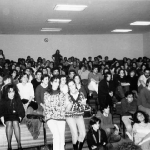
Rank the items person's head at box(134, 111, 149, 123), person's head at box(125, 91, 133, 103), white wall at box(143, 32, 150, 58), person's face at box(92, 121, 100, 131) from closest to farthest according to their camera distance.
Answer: person's face at box(92, 121, 100, 131), person's head at box(134, 111, 149, 123), person's head at box(125, 91, 133, 103), white wall at box(143, 32, 150, 58)

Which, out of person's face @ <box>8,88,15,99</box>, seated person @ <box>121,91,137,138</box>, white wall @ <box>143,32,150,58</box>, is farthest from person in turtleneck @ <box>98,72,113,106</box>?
white wall @ <box>143,32,150,58</box>

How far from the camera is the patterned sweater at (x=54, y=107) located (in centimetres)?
412

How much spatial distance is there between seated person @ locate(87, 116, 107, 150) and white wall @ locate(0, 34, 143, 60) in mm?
10312

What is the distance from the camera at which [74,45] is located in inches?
582

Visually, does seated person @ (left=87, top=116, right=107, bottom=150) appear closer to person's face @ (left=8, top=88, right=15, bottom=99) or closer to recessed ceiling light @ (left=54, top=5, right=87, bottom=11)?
person's face @ (left=8, top=88, right=15, bottom=99)

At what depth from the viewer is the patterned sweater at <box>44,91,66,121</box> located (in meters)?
4.12

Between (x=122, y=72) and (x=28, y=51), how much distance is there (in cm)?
791

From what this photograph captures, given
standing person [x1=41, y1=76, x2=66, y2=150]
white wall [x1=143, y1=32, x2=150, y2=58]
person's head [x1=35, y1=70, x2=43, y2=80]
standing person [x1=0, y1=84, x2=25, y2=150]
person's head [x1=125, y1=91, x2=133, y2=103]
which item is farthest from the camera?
white wall [x1=143, y1=32, x2=150, y2=58]

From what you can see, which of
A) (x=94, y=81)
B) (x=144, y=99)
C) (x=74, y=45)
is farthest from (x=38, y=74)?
(x=74, y=45)

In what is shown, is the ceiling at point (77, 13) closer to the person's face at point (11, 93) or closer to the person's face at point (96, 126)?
the person's face at point (11, 93)

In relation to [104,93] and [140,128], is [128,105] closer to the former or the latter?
[104,93]

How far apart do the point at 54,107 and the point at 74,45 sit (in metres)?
10.9

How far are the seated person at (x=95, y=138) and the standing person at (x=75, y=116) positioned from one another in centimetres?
14

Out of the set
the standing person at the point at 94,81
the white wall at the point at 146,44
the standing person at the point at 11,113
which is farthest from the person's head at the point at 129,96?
the white wall at the point at 146,44
